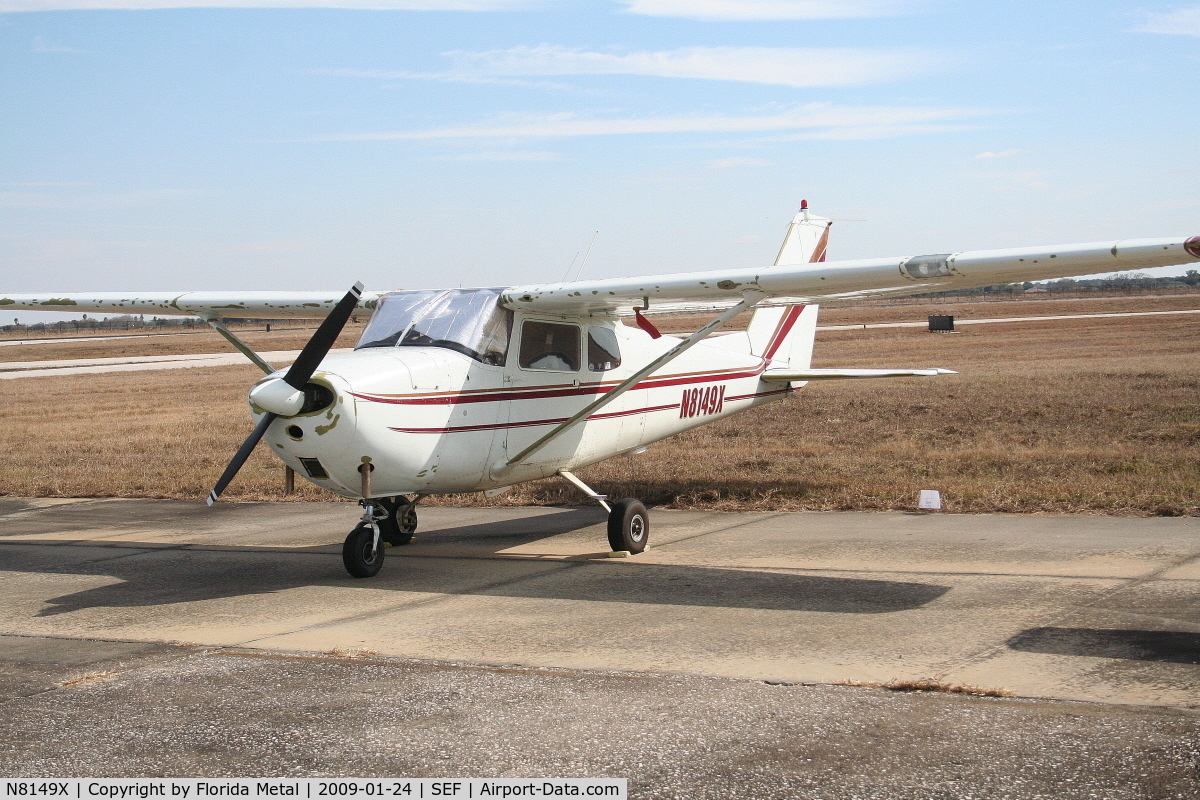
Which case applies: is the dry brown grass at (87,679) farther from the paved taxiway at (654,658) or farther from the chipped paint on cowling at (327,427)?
the chipped paint on cowling at (327,427)

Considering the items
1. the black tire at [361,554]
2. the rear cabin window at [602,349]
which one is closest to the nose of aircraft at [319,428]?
the black tire at [361,554]

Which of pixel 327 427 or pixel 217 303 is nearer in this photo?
pixel 327 427

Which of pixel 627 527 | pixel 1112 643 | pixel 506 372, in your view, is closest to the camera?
pixel 1112 643

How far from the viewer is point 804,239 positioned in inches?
523

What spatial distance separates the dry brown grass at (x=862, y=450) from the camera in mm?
11492

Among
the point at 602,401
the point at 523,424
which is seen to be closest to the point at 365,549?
the point at 523,424

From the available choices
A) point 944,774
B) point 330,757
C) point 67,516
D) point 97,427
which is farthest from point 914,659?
point 97,427

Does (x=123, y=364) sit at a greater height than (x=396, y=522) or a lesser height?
greater

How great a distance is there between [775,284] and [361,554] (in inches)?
156

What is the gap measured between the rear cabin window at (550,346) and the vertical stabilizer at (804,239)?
3.90 metres

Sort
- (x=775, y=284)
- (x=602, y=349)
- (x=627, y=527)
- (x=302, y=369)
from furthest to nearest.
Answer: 1. (x=602, y=349)
2. (x=627, y=527)
3. (x=775, y=284)
4. (x=302, y=369)

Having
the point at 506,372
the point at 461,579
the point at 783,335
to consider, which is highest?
the point at 783,335

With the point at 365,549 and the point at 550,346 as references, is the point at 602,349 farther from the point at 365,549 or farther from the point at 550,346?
the point at 365,549

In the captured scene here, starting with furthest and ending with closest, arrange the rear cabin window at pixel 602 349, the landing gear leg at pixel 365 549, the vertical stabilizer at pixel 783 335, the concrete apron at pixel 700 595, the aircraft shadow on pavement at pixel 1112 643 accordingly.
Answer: the vertical stabilizer at pixel 783 335 → the rear cabin window at pixel 602 349 → the landing gear leg at pixel 365 549 → the concrete apron at pixel 700 595 → the aircraft shadow on pavement at pixel 1112 643
